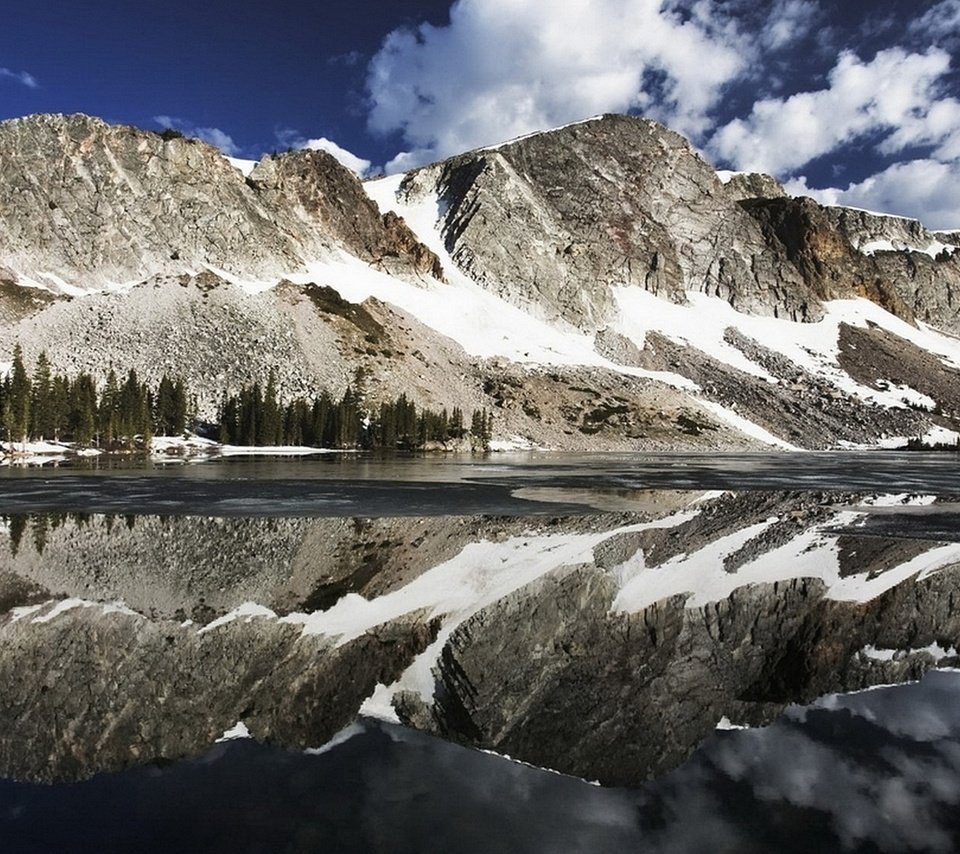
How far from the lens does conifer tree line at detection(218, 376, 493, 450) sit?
9756 centimetres

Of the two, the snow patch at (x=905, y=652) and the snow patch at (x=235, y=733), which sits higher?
the snow patch at (x=905, y=652)

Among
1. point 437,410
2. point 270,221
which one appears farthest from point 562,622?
point 270,221

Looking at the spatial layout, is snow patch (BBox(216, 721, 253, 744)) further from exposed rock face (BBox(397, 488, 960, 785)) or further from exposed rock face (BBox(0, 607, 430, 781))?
exposed rock face (BBox(397, 488, 960, 785))

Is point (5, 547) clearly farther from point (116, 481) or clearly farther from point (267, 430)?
point (267, 430)

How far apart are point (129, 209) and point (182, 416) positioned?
55.4 metres

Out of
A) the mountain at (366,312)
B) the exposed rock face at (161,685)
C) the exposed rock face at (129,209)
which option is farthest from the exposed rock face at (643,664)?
the exposed rock face at (129,209)

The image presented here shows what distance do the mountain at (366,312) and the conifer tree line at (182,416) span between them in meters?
8.49

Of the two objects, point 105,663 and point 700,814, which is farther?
point 105,663

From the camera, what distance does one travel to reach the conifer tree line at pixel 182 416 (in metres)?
81.6

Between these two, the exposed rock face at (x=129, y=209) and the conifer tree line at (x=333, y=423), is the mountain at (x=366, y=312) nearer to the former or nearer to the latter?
the exposed rock face at (x=129, y=209)

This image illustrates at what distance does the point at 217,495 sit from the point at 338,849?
28.8 m

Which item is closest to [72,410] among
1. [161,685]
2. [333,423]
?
[333,423]

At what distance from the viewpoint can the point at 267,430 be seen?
97188mm

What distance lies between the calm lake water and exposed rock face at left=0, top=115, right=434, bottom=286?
395 ft
